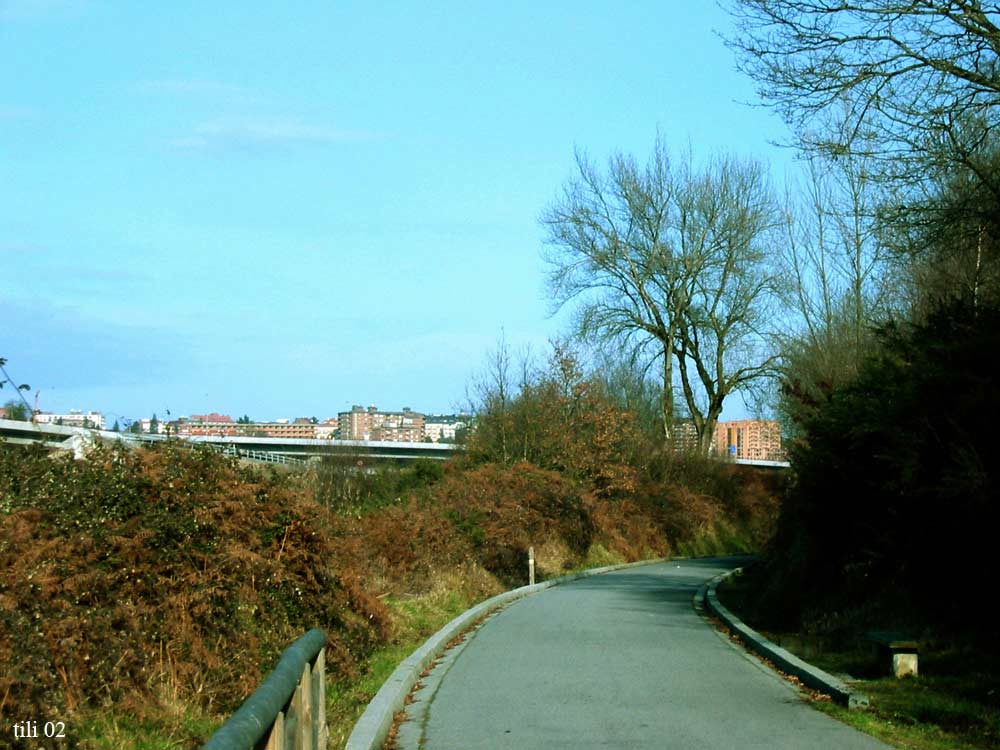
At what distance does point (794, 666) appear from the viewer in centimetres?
1241

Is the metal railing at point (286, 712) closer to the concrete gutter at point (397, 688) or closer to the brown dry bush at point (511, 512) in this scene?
the concrete gutter at point (397, 688)

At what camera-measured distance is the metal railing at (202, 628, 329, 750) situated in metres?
3.87

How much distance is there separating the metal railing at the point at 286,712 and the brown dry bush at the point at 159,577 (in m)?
1.54

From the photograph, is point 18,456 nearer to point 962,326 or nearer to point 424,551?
point 962,326

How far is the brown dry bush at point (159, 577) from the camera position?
8117mm

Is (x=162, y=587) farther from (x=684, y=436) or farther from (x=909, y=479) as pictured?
(x=684, y=436)

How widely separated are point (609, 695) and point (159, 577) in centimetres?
455

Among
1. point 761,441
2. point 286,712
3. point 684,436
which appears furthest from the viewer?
point 761,441

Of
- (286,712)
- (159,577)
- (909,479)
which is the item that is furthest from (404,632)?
(286,712)

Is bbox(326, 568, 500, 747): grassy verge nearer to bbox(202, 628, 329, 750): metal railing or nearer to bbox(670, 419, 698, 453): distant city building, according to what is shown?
bbox(202, 628, 329, 750): metal railing

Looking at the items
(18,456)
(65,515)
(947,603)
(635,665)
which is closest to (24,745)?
(65,515)

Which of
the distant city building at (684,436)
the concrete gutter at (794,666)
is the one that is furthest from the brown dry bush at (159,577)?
the distant city building at (684,436)

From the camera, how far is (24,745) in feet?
20.0

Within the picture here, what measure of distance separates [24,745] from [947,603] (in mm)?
10255
